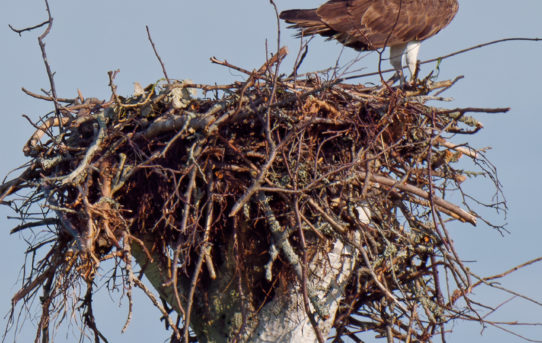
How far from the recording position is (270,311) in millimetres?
6098

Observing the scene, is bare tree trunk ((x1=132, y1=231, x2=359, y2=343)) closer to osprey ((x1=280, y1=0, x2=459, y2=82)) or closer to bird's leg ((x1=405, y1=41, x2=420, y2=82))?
osprey ((x1=280, y1=0, x2=459, y2=82))

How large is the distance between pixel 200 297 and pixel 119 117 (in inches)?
59.0

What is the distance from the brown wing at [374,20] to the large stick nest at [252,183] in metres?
2.02

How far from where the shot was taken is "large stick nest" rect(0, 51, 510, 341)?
5.75m

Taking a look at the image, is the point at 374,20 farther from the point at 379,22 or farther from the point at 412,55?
the point at 412,55

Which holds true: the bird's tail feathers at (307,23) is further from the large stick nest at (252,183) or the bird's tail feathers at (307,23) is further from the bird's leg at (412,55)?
the large stick nest at (252,183)

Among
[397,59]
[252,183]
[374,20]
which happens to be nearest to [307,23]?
[374,20]

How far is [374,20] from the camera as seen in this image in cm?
889

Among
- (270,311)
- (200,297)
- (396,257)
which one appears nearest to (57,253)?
(200,297)

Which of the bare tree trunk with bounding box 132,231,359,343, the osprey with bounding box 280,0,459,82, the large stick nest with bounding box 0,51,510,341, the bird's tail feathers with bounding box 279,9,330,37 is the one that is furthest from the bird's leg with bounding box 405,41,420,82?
the bare tree trunk with bounding box 132,231,359,343

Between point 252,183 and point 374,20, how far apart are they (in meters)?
3.80

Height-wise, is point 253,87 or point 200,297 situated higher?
point 253,87

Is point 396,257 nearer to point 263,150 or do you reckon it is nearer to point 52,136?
point 263,150

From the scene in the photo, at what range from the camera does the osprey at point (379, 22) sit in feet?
Result: 28.0
